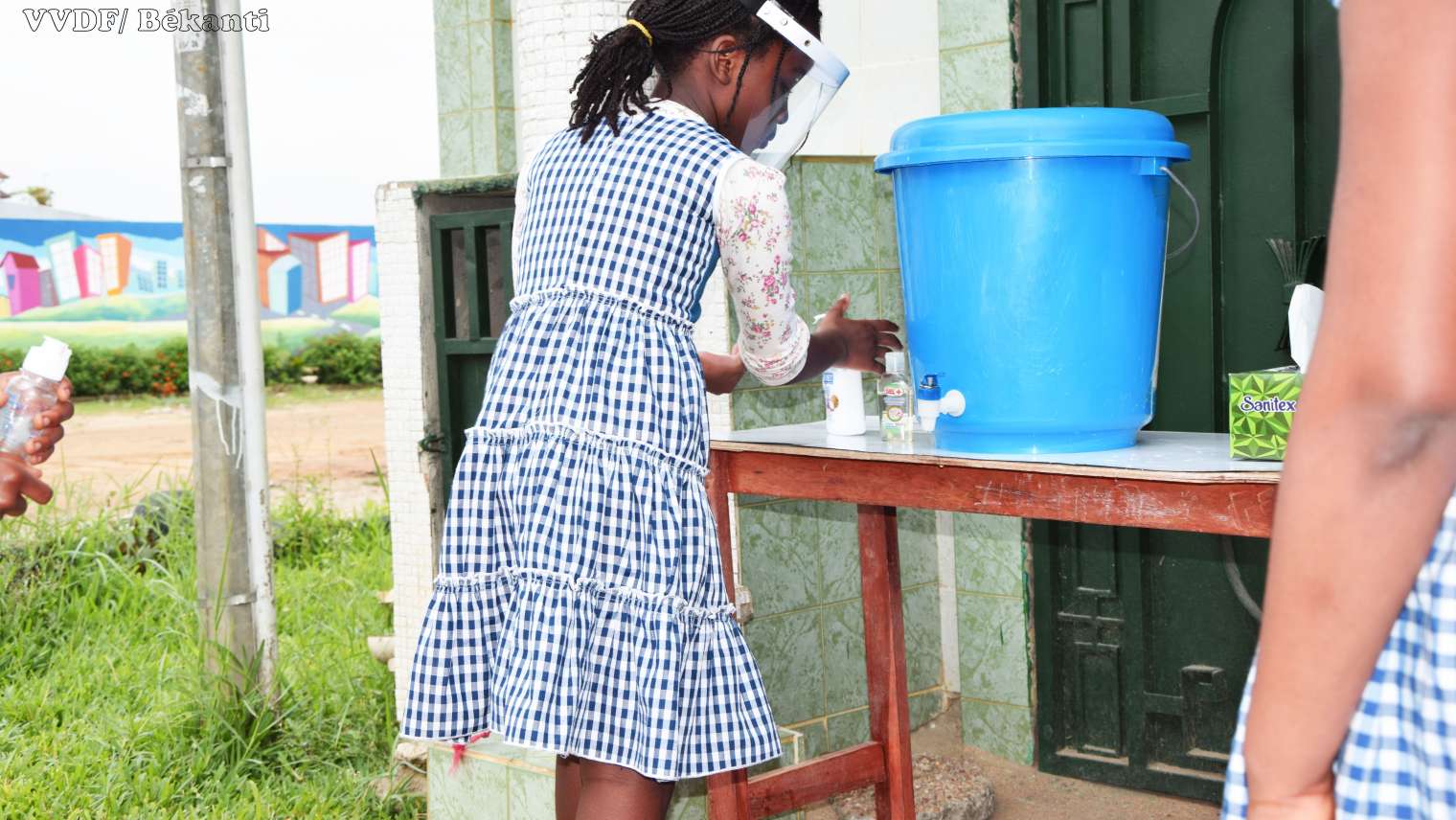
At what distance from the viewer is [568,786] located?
2168 mm

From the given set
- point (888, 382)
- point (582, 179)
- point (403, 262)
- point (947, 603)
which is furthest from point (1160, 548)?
point (403, 262)

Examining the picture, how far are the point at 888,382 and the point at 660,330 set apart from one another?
64 centimetres

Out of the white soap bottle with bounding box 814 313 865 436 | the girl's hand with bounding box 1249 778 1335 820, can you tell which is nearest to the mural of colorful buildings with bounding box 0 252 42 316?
the white soap bottle with bounding box 814 313 865 436

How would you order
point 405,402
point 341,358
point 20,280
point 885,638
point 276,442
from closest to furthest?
point 885,638, point 405,402, point 276,442, point 20,280, point 341,358

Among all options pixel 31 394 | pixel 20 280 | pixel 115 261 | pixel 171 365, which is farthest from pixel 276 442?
pixel 31 394

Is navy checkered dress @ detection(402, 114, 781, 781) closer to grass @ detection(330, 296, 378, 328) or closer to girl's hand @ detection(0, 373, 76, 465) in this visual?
girl's hand @ detection(0, 373, 76, 465)

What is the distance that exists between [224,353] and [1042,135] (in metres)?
2.54

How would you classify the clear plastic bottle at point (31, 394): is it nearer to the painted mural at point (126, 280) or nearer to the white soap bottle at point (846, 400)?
the white soap bottle at point (846, 400)

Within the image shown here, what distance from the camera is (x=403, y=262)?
13.5ft

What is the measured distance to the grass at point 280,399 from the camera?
1655 cm

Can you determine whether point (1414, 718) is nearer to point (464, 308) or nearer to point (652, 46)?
point (652, 46)

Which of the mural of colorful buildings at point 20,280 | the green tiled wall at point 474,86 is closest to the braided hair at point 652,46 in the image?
the green tiled wall at point 474,86

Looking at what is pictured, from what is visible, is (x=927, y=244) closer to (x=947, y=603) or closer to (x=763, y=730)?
(x=763, y=730)

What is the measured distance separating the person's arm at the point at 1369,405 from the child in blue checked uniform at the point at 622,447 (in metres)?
1.19
